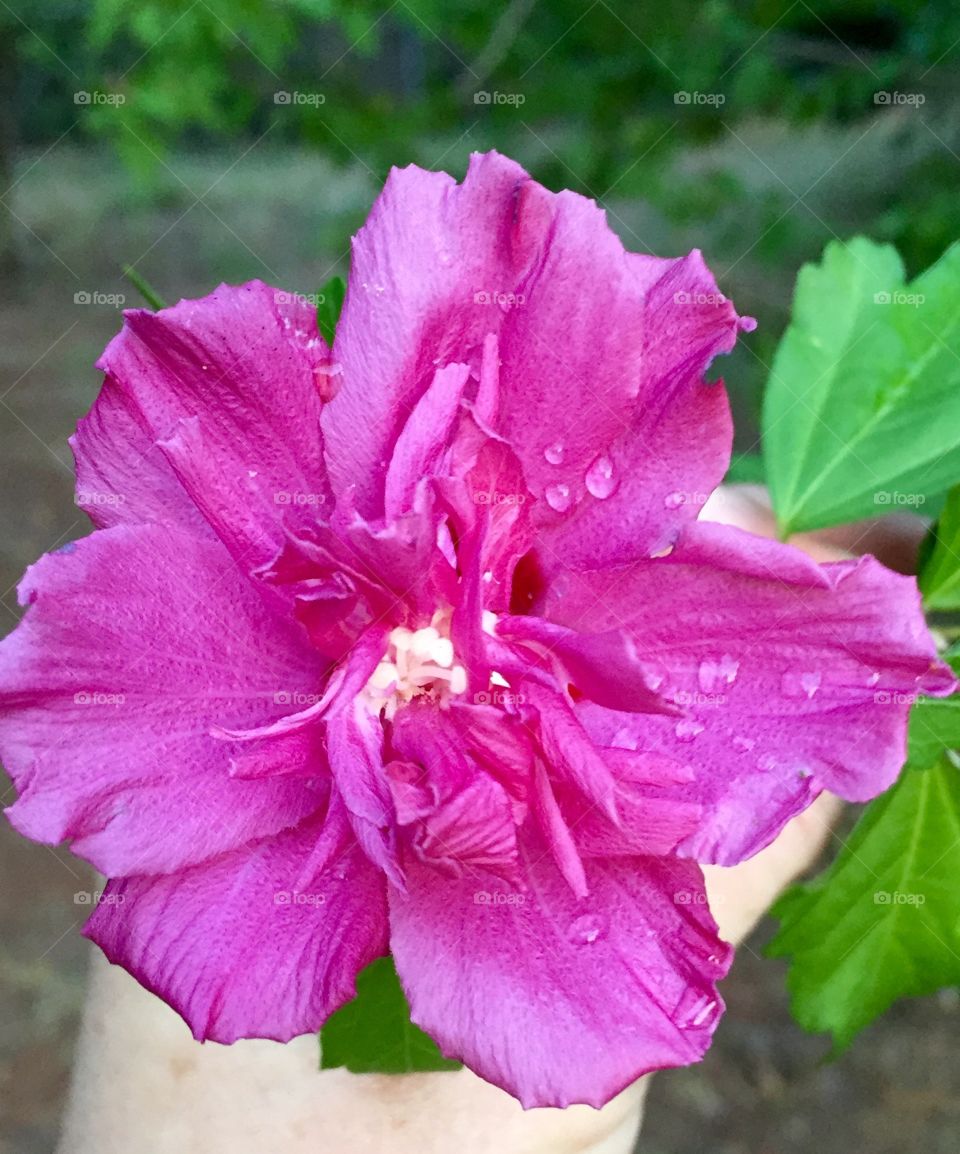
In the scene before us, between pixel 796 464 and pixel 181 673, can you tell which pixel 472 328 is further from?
pixel 796 464

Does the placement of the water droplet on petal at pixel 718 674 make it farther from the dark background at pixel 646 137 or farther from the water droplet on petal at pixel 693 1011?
the dark background at pixel 646 137

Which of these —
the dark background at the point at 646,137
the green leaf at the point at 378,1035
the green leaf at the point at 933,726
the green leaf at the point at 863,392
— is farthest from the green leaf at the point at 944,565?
the dark background at the point at 646,137

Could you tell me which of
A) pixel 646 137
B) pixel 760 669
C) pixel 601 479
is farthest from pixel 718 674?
pixel 646 137

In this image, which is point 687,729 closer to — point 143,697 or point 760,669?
point 760,669

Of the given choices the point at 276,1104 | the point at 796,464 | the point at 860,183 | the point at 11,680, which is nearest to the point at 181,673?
the point at 11,680

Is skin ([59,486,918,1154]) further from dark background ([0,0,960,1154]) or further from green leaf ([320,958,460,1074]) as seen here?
dark background ([0,0,960,1154])

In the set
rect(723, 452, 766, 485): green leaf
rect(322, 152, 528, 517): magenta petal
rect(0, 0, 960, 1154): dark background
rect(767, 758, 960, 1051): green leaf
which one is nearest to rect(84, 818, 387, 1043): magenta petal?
rect(322, 152, 528, 517): magenta petal
